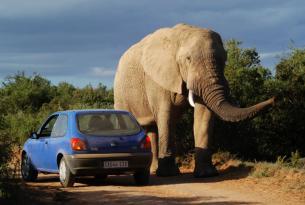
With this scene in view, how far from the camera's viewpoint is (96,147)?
12875 millimetres

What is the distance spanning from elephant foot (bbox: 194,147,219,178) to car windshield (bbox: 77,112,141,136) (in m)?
2.07

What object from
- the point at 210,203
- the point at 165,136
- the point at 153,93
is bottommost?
the point at 210,203

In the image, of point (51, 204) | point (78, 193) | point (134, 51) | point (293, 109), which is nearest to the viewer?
point (51, 204)

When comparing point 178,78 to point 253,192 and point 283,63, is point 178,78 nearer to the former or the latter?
point 253,192

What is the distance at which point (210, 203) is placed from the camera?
10875 mm

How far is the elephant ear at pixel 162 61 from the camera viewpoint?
15883 mm

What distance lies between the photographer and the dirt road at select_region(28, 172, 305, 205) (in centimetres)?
1113

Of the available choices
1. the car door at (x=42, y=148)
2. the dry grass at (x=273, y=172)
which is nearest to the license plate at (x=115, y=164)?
the car door at (x=42, y=148)

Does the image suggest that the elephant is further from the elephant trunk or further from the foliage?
the foliage

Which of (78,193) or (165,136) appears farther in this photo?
(165,136)

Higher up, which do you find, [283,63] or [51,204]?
[283,63]

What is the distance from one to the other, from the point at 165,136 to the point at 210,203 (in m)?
4.96

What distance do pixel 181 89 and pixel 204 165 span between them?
1.86 metres

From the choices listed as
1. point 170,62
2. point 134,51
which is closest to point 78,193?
point 170,62
